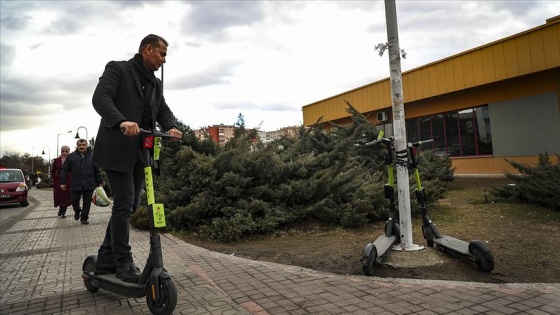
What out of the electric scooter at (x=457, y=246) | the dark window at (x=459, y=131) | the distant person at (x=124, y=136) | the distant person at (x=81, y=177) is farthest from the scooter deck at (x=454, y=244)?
the dark window at (x=459, y=131)

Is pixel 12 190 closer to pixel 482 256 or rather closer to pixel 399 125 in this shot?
pixel 399 125

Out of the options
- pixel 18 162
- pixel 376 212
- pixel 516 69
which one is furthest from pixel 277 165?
pixel 18 162

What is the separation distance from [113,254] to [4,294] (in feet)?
4.78

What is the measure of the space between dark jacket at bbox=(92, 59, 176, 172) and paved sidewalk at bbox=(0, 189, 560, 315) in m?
1.25

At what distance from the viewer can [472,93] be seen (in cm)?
1734

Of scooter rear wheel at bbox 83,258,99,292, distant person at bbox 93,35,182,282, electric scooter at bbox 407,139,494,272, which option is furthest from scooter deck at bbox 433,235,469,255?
scooter rear wheel at bbox 83,258,99,292

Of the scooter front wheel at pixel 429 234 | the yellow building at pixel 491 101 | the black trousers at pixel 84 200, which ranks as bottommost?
the scooter front wheel at pixel 429 234

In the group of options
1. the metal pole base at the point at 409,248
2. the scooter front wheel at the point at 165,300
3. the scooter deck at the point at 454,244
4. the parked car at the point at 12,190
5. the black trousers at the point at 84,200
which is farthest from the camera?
the parked car at the point at 12,190

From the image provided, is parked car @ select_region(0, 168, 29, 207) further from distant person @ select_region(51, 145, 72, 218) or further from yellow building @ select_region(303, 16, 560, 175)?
yellow building @ select_region(303, 16, 560, 175)

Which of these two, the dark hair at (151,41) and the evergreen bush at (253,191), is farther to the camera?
the evergreen bush at (253,191)

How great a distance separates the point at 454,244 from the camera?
4352mm

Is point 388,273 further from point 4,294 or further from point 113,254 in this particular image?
point 4,294

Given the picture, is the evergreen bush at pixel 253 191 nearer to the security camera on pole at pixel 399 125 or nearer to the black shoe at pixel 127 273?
the security camera on pole at pixel 399 125

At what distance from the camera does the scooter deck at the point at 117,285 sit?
3.03 m
